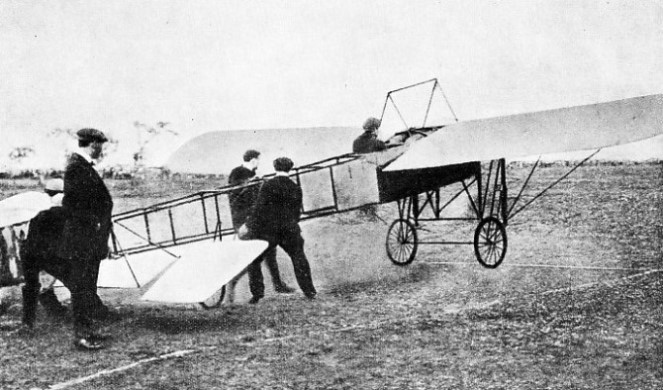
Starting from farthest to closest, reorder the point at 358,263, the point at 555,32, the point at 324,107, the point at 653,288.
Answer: the point at 358,263, the point at 324,107, the point at 653,288, the point at 555,32

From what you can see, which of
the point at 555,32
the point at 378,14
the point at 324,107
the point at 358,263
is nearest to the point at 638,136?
the point at 555,32

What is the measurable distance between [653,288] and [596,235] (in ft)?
11.1

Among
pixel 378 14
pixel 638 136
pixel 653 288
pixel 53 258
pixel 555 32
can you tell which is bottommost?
pixel 653 288

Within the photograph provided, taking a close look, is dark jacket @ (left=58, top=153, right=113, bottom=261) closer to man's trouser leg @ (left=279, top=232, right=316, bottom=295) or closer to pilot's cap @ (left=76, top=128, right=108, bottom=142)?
pilot's cap @ (left=76, top=128, right=108, bottom=142)

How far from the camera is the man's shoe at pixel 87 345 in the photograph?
4.70m

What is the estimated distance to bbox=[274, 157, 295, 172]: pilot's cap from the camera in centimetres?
633

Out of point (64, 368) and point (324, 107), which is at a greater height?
point (324, 107)

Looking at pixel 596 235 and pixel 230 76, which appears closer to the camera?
pixel 230 76

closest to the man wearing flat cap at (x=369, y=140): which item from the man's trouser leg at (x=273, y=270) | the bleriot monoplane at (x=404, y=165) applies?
the bleriot monoplane at (x=404, y=165)

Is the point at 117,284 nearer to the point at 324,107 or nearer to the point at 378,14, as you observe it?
the point at 324,107

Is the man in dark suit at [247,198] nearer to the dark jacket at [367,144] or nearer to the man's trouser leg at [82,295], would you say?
the dark jacket at [367,144]

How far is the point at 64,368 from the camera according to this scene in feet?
14.3

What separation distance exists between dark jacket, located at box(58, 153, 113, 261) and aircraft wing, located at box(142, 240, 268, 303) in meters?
0.68

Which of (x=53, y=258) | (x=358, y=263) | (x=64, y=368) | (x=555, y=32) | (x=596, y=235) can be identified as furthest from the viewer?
(x=596, y=235)
